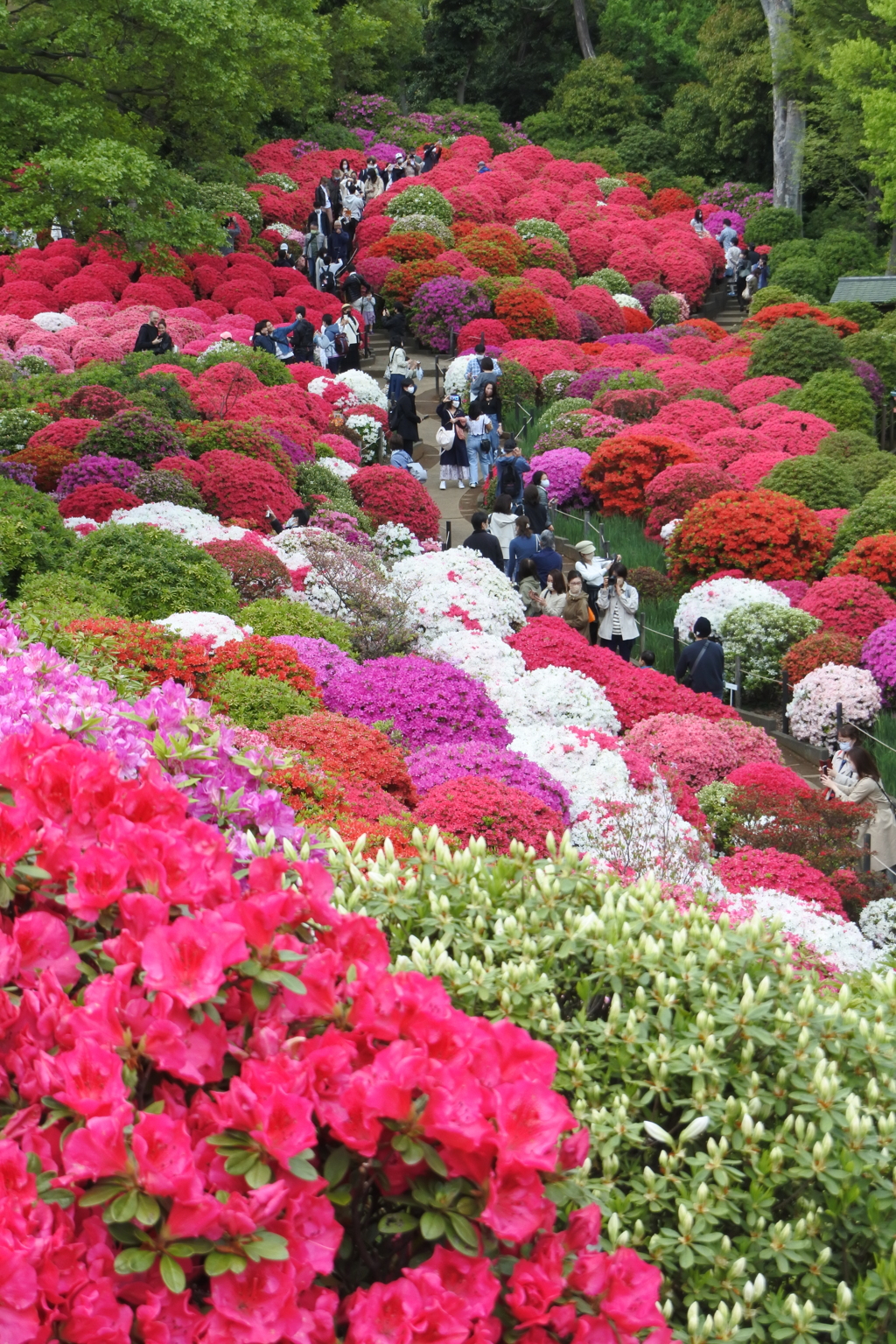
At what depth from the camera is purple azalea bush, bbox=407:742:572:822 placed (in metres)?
9.11

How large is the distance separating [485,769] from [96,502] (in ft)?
19.5

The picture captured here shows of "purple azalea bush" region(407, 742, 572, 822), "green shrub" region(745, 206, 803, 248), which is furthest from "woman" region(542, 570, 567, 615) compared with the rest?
"green shrub" region(745, 206, 803, 248)

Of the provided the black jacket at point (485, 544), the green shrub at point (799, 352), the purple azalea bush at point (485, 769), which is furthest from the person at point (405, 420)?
the purple azalea bush at point (485, 769)

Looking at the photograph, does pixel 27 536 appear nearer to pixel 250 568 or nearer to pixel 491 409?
pixel 250 568

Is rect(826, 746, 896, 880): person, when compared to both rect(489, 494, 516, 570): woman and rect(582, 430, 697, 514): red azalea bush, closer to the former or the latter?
rect(489, 494, 516, 570): woman

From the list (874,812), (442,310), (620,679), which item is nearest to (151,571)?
(620,679)

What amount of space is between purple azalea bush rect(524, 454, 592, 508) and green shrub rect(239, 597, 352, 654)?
9190 mm

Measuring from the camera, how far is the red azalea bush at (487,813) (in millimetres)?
8031

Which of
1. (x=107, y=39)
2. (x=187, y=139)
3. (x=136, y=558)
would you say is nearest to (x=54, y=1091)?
(x=136, y=558)

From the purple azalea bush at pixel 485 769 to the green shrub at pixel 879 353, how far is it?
63.0 ft

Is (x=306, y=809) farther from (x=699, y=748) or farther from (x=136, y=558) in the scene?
(x=699, y=748)

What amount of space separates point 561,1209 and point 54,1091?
46.2 inches

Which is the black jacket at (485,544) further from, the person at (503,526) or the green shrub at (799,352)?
the green shrub at (799,352)

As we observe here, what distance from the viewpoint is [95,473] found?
547 inches
